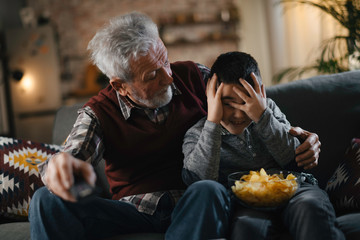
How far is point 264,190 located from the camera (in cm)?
110

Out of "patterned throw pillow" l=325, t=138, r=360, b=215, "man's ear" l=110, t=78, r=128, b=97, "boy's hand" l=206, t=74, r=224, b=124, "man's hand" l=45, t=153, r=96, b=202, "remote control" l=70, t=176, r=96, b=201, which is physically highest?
"man's ear" l=110, t=78, r=128, b=97

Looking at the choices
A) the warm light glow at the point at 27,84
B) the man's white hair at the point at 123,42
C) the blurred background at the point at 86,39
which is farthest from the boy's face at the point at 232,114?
the warm light glow at the point at 27,84

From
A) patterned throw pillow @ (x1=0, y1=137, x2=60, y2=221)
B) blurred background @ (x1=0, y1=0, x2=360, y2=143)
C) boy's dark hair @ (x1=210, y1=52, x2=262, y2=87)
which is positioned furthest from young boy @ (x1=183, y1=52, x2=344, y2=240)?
blurred background @ (x1=0, y1=0, x2=360, y2=143)

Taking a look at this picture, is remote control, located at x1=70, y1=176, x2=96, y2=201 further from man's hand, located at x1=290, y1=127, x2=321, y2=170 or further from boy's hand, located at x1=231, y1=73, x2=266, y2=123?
man's hand, located at x1=290, y1=127, x2=321, y2=170

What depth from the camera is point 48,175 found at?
1081mm

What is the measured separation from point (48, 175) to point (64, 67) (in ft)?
16.7

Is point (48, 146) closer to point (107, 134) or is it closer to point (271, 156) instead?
point (107, 134)

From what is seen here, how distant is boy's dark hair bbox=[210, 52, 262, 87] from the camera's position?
52.0 inches

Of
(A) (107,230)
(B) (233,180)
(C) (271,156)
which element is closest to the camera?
(B) (233,180)

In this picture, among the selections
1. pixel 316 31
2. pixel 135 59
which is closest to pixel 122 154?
pixel 135 59

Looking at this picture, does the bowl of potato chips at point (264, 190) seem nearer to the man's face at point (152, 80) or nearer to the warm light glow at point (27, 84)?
the man's face at point (152, 80)

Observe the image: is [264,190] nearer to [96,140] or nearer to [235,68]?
[235,68]

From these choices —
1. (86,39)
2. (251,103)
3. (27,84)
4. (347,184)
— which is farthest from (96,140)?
(86,39)

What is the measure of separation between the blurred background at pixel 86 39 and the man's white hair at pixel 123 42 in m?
3.76
